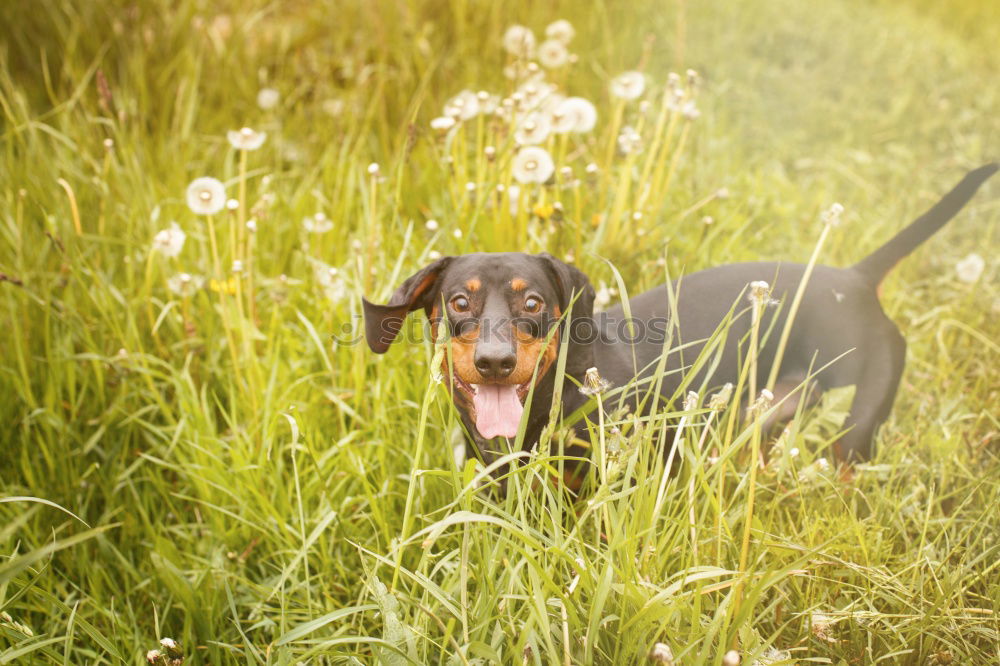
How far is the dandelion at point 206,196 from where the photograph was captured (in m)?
2.51

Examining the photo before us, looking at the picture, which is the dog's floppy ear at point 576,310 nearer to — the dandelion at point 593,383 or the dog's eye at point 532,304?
the dog's eye at point 532,304

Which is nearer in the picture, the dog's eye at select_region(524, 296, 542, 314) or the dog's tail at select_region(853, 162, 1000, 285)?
the dog's eye at select_region(524, 296, 542, 314)

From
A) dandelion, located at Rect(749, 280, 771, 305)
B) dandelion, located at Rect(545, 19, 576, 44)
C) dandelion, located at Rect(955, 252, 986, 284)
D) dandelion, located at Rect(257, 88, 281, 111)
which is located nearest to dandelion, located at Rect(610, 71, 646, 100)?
dandelion, located at Rect(545, 19, 576, 44)

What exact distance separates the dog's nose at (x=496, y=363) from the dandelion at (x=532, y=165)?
919 mm

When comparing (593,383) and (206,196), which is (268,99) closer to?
(206,196)

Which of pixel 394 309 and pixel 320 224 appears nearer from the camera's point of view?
pixel 394 309

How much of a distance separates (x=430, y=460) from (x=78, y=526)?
116cm

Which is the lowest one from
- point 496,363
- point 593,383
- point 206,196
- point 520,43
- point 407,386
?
point 407,386

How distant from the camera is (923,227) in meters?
2.59

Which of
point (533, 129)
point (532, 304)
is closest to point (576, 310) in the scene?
point (532, 304)

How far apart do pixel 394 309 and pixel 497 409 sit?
1.37 feet

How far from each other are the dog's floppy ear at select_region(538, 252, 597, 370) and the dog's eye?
3.6 inches

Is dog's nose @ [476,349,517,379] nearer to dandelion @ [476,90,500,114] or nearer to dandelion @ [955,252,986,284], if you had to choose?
dandelion @ [476,90,500,114]

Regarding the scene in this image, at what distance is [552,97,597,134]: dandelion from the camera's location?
9.27 ft
